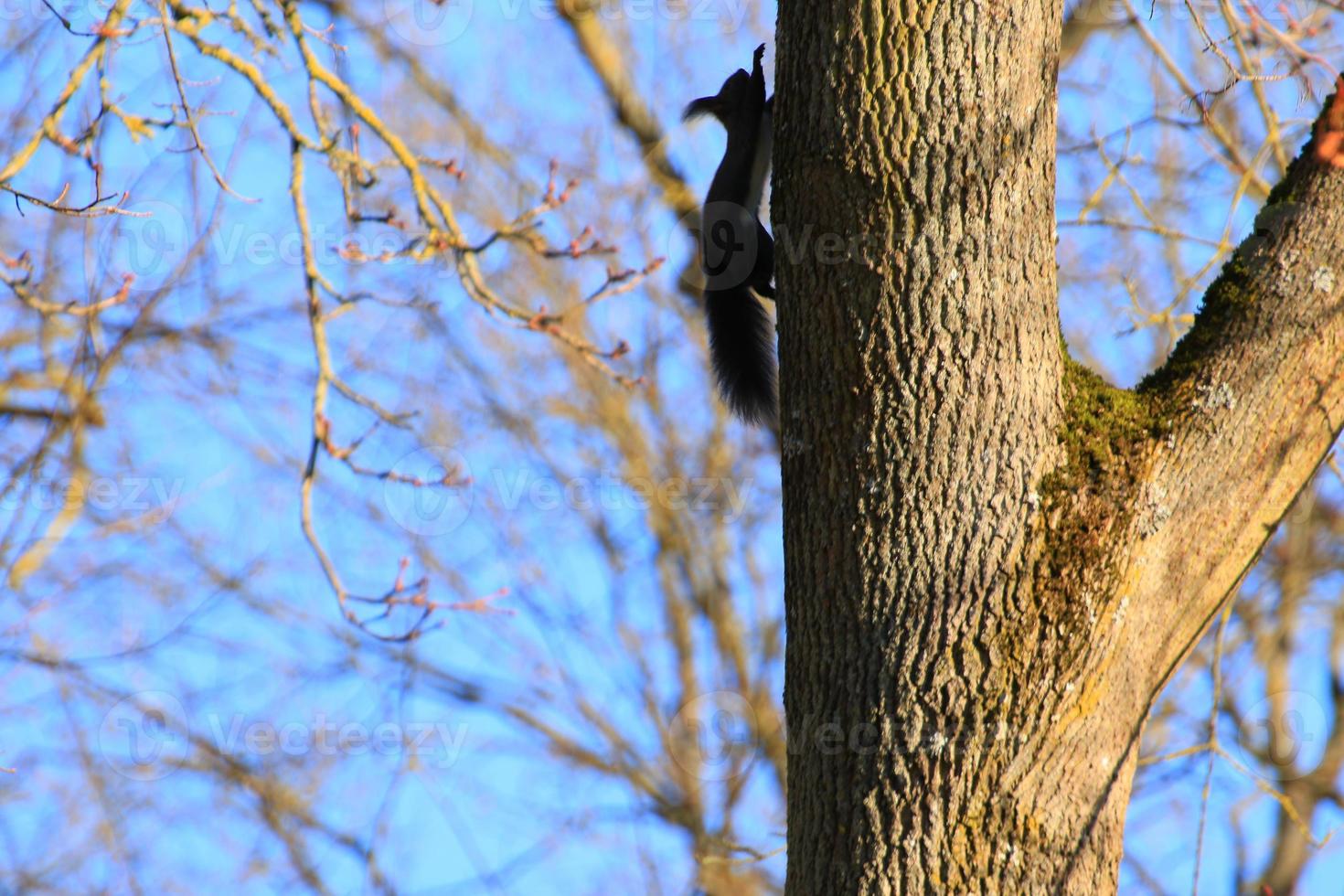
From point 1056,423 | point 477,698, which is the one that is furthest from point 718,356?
point 477,698

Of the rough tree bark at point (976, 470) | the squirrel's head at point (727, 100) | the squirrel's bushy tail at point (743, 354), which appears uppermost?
the squirrel's head at point (727, 100)

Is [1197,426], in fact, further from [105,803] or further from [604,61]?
[604,61]

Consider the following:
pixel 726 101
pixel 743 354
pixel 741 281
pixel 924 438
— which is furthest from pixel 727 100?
pixel 924 438

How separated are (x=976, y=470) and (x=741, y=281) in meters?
1.63

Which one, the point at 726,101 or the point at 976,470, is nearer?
the point at 976,470

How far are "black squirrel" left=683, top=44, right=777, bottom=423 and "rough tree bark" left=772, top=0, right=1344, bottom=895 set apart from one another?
1387 mm

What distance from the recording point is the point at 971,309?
173cm

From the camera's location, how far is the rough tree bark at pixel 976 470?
5.52ft

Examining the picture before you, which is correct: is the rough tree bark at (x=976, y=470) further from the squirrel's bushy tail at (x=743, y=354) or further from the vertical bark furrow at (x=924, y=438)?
the squirrel's bushy tail at (x=743, y=354)

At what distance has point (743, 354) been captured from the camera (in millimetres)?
3217

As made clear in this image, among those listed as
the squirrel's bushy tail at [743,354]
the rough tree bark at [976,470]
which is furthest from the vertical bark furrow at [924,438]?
the squirrel's bushy tail at [743,354]

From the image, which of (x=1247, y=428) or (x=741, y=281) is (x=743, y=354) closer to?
(x=741, y=281)

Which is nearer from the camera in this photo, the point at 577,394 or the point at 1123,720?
the point at 1123,720

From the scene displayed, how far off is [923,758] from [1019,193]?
84 centimetres
